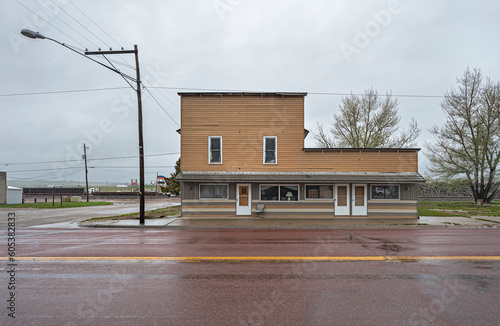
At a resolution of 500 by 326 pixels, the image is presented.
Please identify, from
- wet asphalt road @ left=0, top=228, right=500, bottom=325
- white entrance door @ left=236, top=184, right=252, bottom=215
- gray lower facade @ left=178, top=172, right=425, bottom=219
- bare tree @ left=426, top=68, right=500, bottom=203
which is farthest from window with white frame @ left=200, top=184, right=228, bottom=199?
bare tree @ left=426, top=68, right=500, bottom=203

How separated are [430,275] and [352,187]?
1137cm

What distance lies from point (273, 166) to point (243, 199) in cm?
273

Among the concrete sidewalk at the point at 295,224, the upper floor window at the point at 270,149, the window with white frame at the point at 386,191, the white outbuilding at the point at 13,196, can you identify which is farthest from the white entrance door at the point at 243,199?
the white outbuilding at the point at 13,196

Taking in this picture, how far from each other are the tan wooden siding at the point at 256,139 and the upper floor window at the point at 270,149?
7.7 inches

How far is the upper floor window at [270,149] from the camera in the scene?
1728 cm

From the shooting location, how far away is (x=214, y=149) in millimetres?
17312

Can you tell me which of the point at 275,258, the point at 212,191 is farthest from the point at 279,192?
the point at 275,258

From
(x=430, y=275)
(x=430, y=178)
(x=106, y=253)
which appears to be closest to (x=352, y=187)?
(x=430, y=275)

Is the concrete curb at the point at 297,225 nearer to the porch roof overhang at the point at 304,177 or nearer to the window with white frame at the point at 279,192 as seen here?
the window with white frame at the point at 279,192

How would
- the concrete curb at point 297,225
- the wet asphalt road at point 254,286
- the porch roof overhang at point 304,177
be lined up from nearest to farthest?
the wet asphalt road at point 254,286 → the concrete curb at point 297,225 → the porch roof overhang at point 304,177

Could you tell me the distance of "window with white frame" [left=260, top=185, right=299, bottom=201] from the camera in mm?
16922

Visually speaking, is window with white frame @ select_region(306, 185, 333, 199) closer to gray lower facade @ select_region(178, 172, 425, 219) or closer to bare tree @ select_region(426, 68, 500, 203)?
gray lower facade @ select_region(178, 172, 425, 219)

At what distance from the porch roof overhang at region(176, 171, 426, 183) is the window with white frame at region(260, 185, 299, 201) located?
761 mm

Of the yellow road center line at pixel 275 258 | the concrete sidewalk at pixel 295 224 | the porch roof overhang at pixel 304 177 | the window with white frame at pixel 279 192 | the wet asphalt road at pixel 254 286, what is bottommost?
the concrete sidewalk at pixel 295 224
